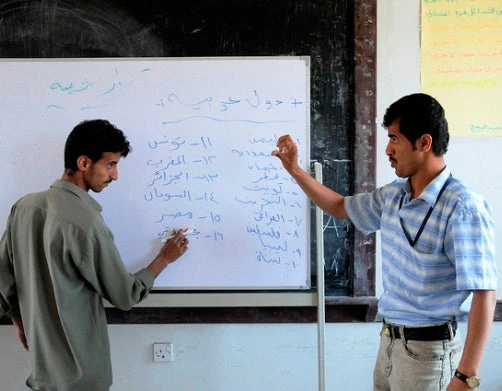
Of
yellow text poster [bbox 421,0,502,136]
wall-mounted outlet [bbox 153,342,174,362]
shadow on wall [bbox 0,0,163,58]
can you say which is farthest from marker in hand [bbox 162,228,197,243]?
yellow text poster [bbox 421,0,502,136]

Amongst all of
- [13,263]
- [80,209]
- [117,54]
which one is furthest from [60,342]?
[117,54]

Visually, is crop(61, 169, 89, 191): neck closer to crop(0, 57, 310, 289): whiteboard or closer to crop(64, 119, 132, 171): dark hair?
crop(64, 119, 132, 171): dark hair

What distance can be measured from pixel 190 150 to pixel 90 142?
0.49m

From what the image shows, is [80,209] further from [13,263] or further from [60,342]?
[60,342]

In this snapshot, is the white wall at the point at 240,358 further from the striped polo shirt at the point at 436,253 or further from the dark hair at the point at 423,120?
the dark hair at the point at 423,120

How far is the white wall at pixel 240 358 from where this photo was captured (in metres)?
2.26

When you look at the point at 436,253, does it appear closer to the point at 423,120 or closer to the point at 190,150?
the point at 423,120

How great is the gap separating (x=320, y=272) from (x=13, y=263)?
1125 millimetres

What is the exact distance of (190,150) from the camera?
84.2 inches

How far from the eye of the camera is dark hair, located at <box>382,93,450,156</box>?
59.7 inches

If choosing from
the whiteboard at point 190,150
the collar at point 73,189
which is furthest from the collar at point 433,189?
the collar at point 73,189

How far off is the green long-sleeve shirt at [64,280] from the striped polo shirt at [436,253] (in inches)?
34.7

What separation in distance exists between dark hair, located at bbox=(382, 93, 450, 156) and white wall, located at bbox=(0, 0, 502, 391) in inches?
40.2

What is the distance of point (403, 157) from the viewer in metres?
1.58
